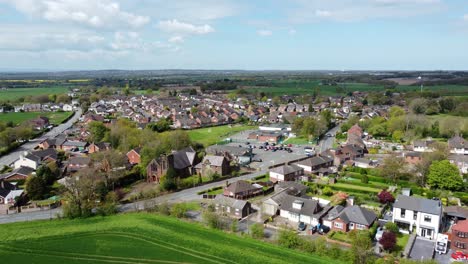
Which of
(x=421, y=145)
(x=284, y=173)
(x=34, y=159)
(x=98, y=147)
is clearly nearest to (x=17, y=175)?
(x=34, y=159)

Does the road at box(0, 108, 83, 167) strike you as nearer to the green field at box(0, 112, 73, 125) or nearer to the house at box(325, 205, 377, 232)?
the green field at box(0, 112, 73, 125)

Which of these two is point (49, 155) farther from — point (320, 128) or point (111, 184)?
point (320, 128)

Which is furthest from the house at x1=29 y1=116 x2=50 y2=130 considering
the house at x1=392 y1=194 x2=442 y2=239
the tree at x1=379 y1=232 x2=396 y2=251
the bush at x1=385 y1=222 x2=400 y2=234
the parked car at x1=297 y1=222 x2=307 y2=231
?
the tree at x1=379 y1=232 x2=396 y2=251

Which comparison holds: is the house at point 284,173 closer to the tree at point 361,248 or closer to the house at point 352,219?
the house at point 352,219

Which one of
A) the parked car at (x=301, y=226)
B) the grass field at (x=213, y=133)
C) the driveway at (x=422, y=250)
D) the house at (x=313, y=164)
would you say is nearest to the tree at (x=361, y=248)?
the driveway at (x=422, y=250)

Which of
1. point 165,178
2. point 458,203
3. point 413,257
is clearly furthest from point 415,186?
point 165,178

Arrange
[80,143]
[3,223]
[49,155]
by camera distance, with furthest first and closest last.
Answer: [80,143] < [49,155] < [3,223]

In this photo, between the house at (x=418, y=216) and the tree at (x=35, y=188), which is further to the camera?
the tree at (x=35, y=188)
